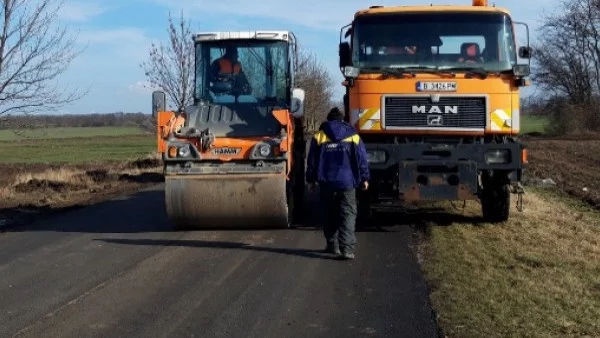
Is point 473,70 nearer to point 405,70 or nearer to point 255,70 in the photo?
point 405,70

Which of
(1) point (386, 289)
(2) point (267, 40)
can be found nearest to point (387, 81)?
(2) point (267, 40)

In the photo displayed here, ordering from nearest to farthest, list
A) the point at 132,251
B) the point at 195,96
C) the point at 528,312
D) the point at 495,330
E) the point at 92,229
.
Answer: the point at 495,330 → the point at 528,312 → the point at 132,251 → the point at 92,229 → the point at 195,96

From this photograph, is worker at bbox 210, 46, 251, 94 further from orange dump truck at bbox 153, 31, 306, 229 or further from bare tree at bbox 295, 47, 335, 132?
bare tree at bbox 295, 47, 335, 132

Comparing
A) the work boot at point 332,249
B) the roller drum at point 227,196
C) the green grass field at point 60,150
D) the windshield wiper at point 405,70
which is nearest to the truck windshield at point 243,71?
the roller drum at point 227,196

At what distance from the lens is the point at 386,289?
7.79 meters

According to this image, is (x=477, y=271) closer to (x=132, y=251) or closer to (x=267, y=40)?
(x=132, y=251)

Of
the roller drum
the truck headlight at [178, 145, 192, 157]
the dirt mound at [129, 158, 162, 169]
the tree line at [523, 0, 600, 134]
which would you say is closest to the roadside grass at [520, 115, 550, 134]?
the tree line at [523, 0, 600, 134]

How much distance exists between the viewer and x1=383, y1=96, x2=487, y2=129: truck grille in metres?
11.0

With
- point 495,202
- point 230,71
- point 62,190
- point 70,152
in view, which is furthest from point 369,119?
point 70,152

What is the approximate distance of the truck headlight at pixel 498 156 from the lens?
11.0 meters

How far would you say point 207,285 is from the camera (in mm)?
8094

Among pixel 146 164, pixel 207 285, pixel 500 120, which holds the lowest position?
pixel 207 285

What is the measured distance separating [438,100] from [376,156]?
1159mm

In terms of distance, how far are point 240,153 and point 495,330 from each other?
5.81m
